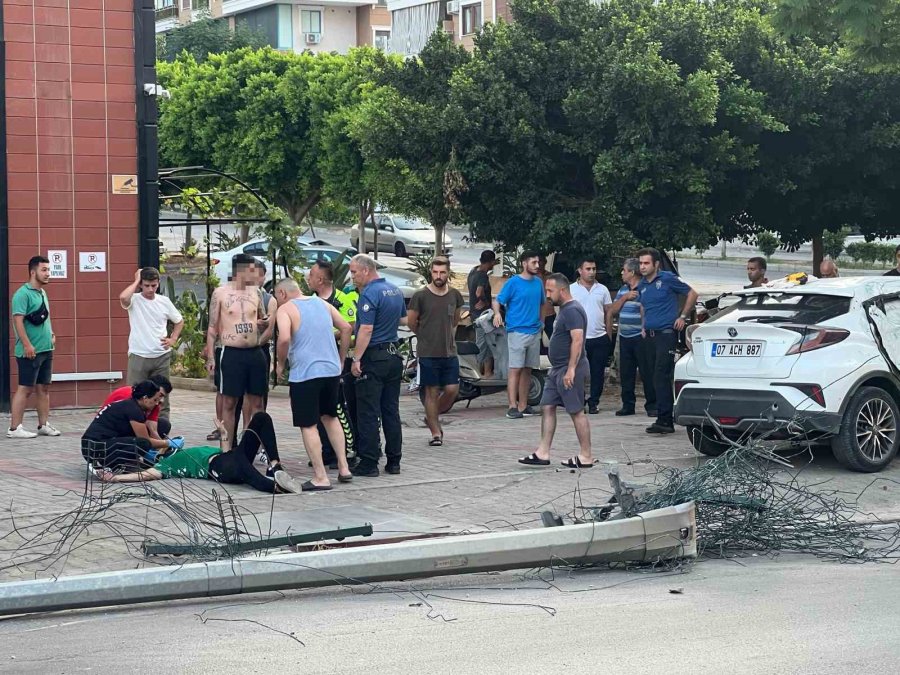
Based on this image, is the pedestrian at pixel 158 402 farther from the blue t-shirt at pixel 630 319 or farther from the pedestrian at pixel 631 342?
the blue t-shirt at pixel 630 319

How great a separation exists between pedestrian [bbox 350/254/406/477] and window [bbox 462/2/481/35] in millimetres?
50557

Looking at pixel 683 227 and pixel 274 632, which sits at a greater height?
pixel 683 227

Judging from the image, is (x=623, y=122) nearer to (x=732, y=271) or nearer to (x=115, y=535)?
(x=115, y=535)

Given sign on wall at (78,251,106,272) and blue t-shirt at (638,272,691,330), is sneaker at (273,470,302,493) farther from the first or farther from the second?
sign on wall at (78,251,106,272)

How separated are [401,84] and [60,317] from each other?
6363mm

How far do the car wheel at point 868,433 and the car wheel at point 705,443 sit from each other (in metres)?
1.02

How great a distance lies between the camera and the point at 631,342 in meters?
14.0

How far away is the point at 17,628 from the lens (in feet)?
21.0

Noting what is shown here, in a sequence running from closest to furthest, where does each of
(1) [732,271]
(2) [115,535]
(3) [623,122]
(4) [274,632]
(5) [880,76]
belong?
(4) [274,632]
(2) [115,535]
(3) [623,122]
(5) [880,76]
(1) [732,271]

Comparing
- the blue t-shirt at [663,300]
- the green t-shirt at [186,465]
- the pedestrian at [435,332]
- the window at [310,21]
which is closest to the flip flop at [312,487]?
the green t-shirt at [186,465]

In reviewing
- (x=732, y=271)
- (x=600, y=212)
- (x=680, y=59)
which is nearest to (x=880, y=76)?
(x=680, y=59)

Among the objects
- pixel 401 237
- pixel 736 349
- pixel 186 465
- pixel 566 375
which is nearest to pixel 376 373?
pixel 566 375

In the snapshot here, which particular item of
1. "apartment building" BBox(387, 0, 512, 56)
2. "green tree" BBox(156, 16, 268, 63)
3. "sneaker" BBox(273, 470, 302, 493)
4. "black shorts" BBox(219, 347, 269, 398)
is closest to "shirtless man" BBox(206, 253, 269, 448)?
"black shorts" BBox(219, 347, 269, 398)

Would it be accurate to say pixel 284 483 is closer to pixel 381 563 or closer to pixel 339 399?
pixel 339 399
